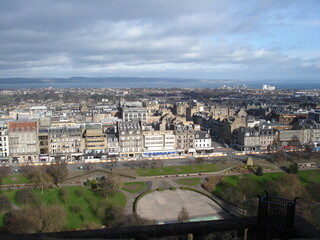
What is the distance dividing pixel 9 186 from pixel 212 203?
27.6 meters

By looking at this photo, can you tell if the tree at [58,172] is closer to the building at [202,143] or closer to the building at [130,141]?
the building at [130,141]

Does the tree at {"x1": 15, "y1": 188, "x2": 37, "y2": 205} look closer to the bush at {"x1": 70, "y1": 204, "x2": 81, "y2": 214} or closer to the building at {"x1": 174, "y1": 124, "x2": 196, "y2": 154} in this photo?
the bush at {"x1": 70, "y1": 204, "x2": 81, "y2": 214}

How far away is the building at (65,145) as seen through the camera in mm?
57500

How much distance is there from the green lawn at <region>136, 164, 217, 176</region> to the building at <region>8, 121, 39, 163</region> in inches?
855

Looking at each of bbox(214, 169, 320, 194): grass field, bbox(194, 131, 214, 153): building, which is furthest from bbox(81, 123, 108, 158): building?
bbox(214, 169, 320, 194): grass field

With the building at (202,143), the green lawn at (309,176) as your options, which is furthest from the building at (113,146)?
the green lawn at (309,176)

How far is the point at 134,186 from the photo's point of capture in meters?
43.0

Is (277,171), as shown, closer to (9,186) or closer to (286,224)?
(9,186)

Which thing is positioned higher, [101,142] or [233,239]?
[233,239]

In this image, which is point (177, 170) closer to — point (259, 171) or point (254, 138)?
point (259, 171)

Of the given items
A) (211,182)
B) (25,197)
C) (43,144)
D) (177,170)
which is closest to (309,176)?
(211,182)

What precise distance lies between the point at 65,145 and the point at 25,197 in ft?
73.6

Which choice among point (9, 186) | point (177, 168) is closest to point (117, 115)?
point (177, 168)

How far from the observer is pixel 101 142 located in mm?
58969
